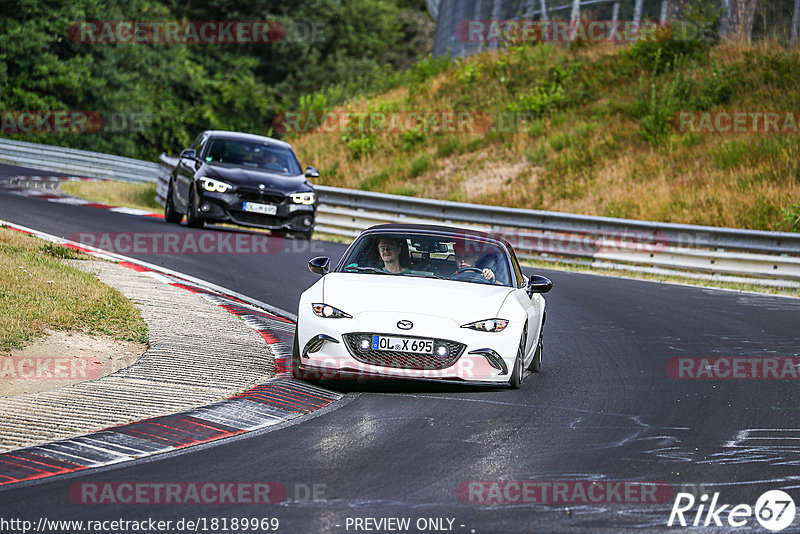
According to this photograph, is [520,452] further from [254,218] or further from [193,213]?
[193,213]

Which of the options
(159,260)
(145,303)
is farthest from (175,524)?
(159,260)

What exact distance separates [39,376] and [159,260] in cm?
760

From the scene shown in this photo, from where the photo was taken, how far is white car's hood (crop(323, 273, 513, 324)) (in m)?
8.79

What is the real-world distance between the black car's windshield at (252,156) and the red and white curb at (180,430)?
1034 centimetres

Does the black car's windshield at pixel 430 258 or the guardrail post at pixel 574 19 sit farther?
the guardrail post at pixel 574 19

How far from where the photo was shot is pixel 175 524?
5246 mm

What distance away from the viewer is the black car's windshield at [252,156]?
20.5m
